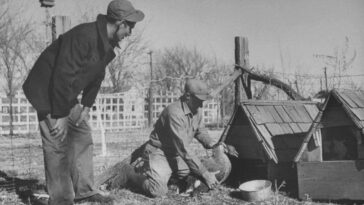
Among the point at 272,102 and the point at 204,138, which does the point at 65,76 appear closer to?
the point at 204,138

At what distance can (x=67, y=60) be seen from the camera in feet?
11.3

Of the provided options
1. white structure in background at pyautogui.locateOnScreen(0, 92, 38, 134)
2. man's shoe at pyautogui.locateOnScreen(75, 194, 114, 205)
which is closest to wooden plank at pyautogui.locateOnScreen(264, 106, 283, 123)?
man's shoe at pyautogui.locateOnScreen(75, 194, 114, 205)

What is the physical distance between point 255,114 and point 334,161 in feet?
4.24

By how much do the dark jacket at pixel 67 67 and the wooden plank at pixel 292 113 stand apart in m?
2.79

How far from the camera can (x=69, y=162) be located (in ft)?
13.5

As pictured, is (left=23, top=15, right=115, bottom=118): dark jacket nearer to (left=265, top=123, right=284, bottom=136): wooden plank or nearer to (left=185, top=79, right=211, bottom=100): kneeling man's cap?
(left=185, top=79, right=211, bottom=100): kneeling man's cap

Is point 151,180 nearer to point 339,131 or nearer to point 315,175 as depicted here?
point 315,175

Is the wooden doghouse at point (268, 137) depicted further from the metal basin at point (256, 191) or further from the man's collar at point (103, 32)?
the man's collar at point (103, 32)

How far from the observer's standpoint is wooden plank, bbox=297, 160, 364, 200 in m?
4.20

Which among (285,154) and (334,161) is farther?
(285,154)

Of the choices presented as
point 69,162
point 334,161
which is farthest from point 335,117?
point 69,162

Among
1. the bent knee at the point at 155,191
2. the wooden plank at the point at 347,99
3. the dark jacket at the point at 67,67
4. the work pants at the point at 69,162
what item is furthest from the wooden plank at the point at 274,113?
the dark jacket at the point at 67,67

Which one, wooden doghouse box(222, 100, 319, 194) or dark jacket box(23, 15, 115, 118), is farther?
wooden doghouse box(222, 100, 319, 194)

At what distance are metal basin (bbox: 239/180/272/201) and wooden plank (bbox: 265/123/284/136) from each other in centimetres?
70
